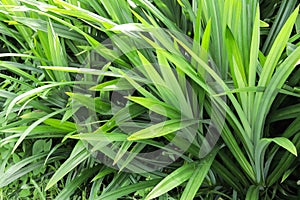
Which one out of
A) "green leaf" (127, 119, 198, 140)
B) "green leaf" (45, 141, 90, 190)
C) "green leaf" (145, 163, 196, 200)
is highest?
"green leaf" (127, 119, 198, 140)

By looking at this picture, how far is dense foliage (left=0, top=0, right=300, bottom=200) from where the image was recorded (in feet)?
3.10

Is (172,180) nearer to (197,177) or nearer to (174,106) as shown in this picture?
(197,177)

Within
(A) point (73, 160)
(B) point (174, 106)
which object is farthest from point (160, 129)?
(A) point (73, 160)

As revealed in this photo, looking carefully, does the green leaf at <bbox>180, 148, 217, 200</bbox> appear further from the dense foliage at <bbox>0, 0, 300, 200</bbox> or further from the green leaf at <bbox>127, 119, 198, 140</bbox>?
the green leaf at <bbox>127, 119, 198, 140</bbox>

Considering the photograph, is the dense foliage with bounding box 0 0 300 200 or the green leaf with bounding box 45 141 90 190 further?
the green leaf with bounding box 45 141 90 190

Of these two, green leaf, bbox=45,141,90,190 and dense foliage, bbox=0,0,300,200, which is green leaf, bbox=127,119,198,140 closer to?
dense foliage, bbox=0,0,300,200

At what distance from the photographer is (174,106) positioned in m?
1.04

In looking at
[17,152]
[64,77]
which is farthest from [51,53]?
[17,152]

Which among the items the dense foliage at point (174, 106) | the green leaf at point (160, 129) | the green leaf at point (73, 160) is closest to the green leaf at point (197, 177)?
the dense foliage at point (174, 106)

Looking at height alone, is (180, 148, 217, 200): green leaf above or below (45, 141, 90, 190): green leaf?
above

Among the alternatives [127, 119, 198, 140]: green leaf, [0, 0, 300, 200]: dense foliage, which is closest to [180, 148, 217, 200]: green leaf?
[0, 0, 300, 200]: dense foliage

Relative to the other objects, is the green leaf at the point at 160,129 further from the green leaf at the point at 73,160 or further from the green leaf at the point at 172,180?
the green leaf at the point at 73,160

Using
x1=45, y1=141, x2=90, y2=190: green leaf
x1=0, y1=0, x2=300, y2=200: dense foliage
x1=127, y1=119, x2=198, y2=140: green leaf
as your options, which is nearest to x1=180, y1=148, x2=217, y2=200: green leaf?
x1=0, y1=0, x2=300, y2=200: dense foliage

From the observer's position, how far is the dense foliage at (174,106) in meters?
0.95
